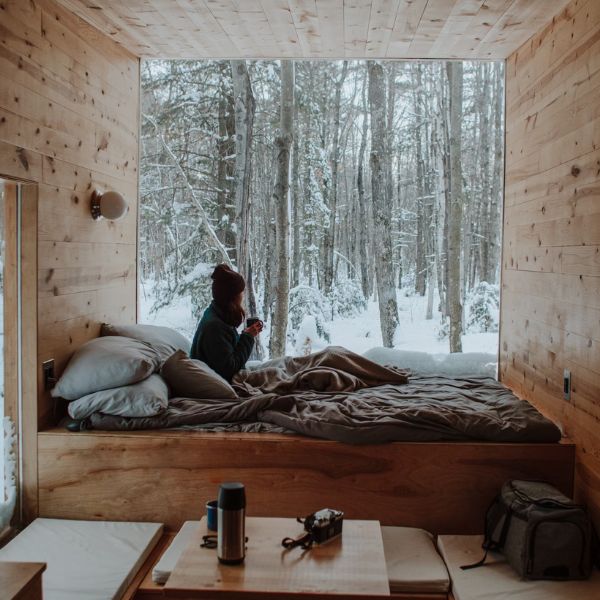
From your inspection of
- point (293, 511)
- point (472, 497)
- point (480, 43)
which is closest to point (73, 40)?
point (480, 43)

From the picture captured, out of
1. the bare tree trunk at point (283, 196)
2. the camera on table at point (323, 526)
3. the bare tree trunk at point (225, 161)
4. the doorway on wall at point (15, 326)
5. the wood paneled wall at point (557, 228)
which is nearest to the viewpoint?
the camera on table at point (323, 526)

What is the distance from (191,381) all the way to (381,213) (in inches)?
A: 119

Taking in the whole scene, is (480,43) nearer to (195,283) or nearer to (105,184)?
(105,184)

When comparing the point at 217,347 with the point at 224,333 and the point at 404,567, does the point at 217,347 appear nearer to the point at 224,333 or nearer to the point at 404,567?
the point at 224,333

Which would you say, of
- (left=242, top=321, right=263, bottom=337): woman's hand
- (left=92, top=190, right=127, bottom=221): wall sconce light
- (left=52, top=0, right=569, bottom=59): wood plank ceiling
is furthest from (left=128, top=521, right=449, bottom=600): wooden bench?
(left=52, top=0, right=569, bottom=59): wood plank ceiling

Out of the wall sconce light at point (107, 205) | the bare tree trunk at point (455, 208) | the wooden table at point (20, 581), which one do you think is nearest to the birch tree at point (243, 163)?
the bare tree trunk at point (455, 208)

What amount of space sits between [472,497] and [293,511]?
78 centimetres

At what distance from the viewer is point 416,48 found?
4055mm

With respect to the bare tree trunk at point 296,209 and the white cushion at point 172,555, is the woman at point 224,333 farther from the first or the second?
the bare tree trunk at point 296,209

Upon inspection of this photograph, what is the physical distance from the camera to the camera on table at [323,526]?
2238 millimetres

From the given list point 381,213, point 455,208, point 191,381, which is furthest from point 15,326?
point 455,208

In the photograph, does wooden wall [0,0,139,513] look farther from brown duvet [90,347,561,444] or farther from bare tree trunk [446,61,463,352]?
bare tree trunk [446,61,463,352]

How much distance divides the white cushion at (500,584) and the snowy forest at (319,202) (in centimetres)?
315

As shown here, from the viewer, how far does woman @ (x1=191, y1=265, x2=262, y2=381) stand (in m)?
3.72
